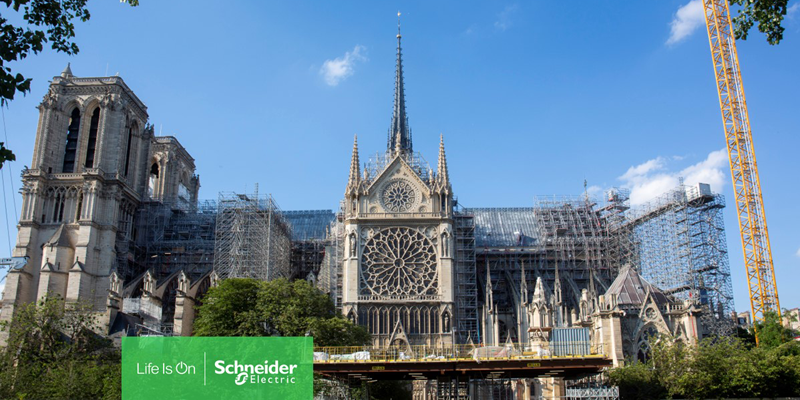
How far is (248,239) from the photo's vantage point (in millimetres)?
66062

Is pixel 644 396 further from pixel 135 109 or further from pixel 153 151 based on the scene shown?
pixel 153 151

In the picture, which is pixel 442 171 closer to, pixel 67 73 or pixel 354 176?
pixel 354 176

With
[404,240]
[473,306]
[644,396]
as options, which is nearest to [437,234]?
[404,240]

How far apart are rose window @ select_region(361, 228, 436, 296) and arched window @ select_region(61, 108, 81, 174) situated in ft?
96.3

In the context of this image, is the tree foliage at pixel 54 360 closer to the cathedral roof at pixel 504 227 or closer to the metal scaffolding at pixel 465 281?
the metal scaffolding at pixel 465 281

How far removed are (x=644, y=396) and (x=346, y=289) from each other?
2787 cm

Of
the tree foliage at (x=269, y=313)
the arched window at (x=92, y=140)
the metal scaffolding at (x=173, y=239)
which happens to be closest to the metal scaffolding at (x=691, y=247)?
the tree foliage at (x=269, y=313)

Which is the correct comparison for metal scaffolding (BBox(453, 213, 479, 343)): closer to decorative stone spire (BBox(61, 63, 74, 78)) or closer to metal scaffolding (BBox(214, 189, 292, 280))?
metal scaffolding (BBox(214, 189, 292, 280))

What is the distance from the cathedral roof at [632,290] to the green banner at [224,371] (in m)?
21.7

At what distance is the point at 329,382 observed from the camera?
151ft

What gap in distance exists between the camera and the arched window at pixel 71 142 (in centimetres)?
7156

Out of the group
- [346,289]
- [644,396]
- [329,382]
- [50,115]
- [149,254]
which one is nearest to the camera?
[644,396]

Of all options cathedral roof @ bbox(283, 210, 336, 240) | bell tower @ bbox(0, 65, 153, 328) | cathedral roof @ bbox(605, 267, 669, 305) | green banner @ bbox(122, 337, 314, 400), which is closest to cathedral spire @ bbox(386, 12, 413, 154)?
cathedral roof @ bbox(283, 210, 336, 240)

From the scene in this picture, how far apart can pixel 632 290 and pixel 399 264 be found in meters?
19.0
